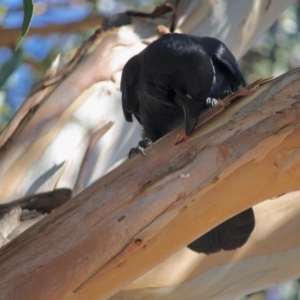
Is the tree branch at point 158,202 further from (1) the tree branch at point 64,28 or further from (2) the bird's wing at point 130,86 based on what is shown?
(1) the tree branch at point 64,28

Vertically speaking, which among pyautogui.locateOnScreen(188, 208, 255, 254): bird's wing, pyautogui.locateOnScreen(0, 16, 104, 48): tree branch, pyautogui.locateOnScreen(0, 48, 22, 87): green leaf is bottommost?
pyautogui.locateOnScreen(188, 208, 255, 254): bird's wing

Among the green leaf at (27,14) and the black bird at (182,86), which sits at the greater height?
the green leaf at (27,14)

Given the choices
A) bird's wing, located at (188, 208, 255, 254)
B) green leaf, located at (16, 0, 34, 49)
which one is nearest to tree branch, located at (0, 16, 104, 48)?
bird's wing, located at (188, 208, 255, 254)

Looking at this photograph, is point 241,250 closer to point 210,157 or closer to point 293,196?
point 293,196

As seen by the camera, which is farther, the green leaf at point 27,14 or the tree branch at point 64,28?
the tree branch at point 64,28

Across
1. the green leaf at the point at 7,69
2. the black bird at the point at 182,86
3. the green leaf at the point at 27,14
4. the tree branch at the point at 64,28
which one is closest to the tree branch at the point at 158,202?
the black bird at the point at 182,86

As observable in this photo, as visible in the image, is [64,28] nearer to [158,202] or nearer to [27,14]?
[27,14]

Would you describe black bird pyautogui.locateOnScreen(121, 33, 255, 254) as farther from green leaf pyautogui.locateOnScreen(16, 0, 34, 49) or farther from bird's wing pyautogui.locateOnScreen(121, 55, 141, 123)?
green leaf pyautogui.locateOnScreen(16, 0, 34, 49)

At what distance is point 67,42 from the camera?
209 inches

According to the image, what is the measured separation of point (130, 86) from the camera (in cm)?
311

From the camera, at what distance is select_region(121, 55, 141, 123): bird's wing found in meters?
3.06

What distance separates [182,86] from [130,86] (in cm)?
45

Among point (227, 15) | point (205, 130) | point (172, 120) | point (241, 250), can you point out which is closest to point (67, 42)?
point (227, 15)

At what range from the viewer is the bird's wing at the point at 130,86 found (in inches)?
121
